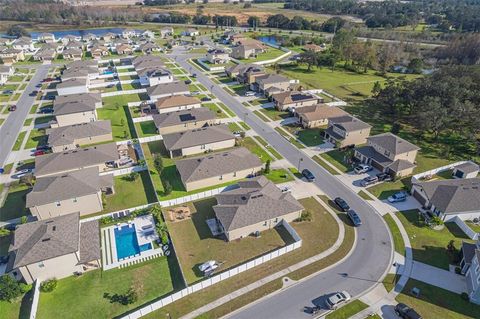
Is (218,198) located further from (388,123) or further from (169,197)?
(388,123)

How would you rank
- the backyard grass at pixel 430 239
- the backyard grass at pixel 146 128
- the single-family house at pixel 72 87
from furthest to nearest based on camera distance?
1. the single-family house at pixel 72 87
2. the backyard grass at pixel 146 128
3. the backyard grass at pixel 430 239

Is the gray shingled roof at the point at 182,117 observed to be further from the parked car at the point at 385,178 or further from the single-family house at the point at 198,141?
the parked car at the point at 385,178

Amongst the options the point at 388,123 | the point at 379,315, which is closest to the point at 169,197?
the point at 379,315

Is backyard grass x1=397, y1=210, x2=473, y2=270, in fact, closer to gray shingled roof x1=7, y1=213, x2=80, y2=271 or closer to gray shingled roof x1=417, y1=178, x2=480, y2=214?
gray shingled roof x1=417, y1=178, x2=480, y2=214

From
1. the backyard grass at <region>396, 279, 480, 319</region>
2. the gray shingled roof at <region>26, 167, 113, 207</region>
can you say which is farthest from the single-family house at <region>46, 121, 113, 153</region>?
the backyard grass at <region>396, 279, 480, 319</region>

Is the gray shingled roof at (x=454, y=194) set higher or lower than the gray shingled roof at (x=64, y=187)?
lower

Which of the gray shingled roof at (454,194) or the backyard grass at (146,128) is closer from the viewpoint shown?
the gray shingled roof at (454,194)

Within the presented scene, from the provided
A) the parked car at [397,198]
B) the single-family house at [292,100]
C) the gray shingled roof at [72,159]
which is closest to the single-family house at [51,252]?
the gray shingled roof at [72,159]
